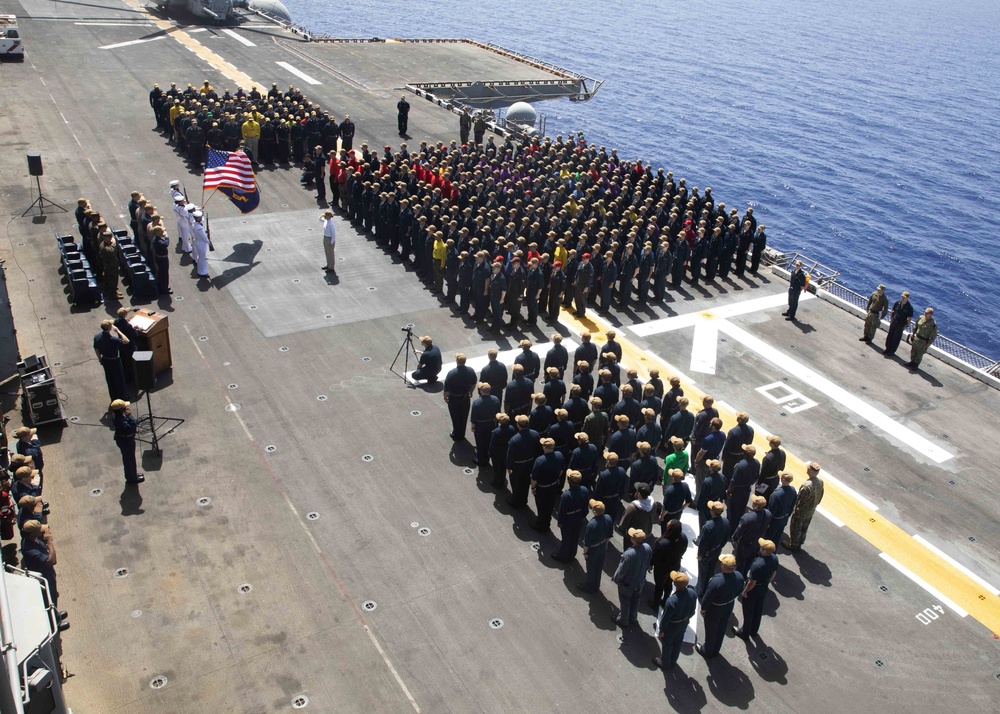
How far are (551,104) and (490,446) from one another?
198 feet

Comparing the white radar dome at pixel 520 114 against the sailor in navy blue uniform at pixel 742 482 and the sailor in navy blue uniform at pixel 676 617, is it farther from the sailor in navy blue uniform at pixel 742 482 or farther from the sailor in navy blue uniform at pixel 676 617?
the sailor in navy blue uniform at pixel 676 617

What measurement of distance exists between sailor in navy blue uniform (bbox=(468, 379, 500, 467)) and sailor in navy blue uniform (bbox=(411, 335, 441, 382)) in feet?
7.67

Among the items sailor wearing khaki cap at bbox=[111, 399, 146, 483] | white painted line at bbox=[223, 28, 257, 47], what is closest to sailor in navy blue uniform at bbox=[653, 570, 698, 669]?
sailor wearing khaki cap at bbox=[111, 399, 146, 483]

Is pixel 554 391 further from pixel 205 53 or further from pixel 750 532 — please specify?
pixel 205 53

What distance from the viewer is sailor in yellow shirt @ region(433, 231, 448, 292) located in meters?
20.4

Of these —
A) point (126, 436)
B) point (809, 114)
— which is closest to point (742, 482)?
point (126, 436)

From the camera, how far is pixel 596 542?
11.5 meters

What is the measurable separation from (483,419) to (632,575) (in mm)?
4119

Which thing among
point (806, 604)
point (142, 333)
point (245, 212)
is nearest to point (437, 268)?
point (245, 212)

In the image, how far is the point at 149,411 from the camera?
14281 mm

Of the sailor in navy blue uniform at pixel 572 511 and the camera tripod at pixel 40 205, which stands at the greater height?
the sailor in navy blue uniform at pixel 572 511

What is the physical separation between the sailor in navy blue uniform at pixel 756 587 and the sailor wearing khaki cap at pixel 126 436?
931 centimetres

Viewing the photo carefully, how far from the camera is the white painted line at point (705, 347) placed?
1885cm

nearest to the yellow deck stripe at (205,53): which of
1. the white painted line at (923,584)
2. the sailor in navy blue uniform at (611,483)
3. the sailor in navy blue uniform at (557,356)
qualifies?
the sailor in navy blue uniform at (557,356)
